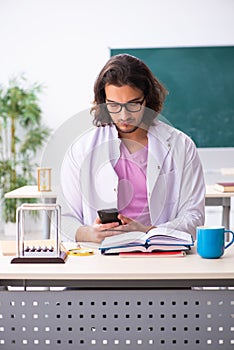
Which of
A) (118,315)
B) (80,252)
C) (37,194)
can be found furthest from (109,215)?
(37,194)

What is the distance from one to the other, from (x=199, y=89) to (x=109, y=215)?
435 centimetres

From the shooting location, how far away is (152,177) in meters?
2.47

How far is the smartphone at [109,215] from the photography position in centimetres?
225

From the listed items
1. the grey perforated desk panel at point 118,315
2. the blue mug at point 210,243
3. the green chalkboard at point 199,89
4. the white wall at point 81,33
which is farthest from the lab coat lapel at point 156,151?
the white wall at point 81,33

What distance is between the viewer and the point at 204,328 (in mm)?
1957

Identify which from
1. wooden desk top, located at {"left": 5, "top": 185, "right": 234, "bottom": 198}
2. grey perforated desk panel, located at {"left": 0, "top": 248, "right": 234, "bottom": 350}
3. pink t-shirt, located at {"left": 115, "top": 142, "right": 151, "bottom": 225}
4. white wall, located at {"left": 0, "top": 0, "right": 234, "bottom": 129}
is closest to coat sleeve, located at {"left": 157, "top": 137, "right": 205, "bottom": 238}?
pink t-shirt, located at {"left": 115, "top": 142, "right": 151, "bottom": 225}

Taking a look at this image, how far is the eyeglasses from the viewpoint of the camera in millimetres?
2348

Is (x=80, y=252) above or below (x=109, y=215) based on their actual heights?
below

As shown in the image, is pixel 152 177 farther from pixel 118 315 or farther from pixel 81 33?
pixel 81 33

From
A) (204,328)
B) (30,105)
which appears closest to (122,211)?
(204,328)

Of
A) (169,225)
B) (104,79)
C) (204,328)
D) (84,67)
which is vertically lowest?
(204,328)

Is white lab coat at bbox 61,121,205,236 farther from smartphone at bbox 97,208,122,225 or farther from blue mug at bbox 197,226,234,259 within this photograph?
blue mug at bbox 197,226,234,259

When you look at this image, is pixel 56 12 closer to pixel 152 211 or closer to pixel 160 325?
pixel 152 211

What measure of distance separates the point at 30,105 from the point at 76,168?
12.9ft
